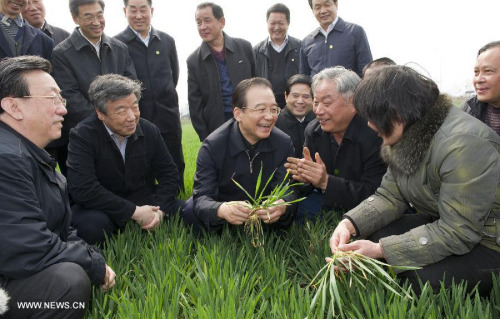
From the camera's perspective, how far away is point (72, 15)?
11.6 feet

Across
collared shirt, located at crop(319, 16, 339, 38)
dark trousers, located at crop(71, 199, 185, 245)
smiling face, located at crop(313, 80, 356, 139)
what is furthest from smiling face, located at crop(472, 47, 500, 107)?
dark trousers, located at crop(71, 199, 185, 245)

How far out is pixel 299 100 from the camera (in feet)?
12.3

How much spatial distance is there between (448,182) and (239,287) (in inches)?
40.4

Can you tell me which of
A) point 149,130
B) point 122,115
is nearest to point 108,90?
point 122,115

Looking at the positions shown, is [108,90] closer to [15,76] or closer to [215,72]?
[15,76]

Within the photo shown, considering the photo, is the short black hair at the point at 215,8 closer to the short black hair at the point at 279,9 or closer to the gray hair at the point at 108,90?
the short black hair at the point at 279,9

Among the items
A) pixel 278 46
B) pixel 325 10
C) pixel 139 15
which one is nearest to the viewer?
pixel 139 15

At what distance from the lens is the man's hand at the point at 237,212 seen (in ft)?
8.16

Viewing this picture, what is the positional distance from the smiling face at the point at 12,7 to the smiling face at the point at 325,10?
2.40 m

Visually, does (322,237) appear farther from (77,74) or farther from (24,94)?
(77,74)

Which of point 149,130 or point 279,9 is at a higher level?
point 279,9

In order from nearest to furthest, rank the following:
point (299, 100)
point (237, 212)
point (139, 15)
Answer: point (237, 212), point (299, 100), point (139, 15)

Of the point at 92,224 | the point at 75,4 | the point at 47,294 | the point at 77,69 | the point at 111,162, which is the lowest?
the point at 92,224

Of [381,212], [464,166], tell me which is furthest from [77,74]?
[464,166]
